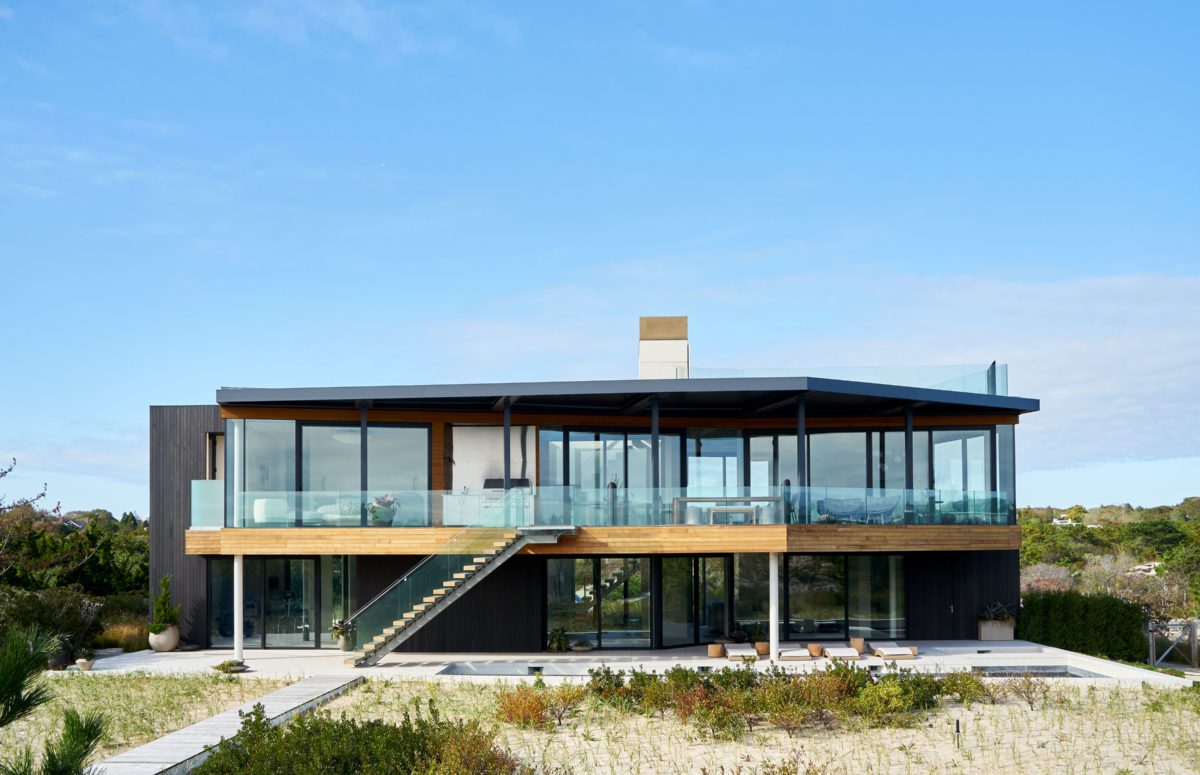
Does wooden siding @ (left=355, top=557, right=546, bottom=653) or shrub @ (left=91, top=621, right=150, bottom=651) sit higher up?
wooden siding @ (left=355, top=557, right=546, bottom=653)

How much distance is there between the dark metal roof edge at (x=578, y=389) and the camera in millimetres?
20812

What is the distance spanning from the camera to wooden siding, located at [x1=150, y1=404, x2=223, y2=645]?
24.2 meters

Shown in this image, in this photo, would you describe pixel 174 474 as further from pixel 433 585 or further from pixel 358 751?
pixel 358 751

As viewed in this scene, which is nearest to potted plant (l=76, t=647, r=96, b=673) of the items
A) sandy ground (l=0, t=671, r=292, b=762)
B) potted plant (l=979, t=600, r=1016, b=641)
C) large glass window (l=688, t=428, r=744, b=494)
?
sandy ground (l=0, t=671, r=292, b=762)

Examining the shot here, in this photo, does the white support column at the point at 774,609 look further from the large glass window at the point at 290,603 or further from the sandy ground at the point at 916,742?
the large glass window at the point at 290,603

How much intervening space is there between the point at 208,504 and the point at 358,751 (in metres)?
12.6

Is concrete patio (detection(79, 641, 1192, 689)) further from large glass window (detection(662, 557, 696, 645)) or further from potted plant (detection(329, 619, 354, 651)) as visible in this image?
large glass window (detection(662, 557, 696, 645))

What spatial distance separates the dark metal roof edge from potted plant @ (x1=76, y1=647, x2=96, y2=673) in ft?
18.0

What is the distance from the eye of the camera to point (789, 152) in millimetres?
23812

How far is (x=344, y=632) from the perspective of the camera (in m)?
22.4

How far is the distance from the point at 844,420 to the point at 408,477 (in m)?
9.91

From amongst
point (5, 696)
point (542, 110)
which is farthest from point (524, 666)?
point (5, 696)

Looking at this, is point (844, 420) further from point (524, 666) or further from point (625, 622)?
point (524, 666)

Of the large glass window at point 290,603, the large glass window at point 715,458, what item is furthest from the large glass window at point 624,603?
the large glass window at point 290,603
